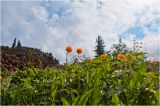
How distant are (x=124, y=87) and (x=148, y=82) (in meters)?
0.20

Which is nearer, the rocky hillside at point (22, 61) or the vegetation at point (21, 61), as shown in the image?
the vegetation at point (21, 61)

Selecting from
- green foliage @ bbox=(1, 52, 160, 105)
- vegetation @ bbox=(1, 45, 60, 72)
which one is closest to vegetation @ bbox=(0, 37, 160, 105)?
green foliage @ bbox=(1, 52, 160, 105)

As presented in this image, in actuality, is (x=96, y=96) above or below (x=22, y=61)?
below

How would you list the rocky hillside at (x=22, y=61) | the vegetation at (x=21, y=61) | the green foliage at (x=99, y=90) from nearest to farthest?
the green foliage at (x=99, y=90), the vegetation at (x=21, y=61), the rocky hillside at (x=22, y=61)

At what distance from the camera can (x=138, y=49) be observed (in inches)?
201

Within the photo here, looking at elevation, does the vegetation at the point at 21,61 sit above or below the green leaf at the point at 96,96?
above

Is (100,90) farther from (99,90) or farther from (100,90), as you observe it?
(99,90)

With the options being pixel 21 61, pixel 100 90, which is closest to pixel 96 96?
pixel 100 90

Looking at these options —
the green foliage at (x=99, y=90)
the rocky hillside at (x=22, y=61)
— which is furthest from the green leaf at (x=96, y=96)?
the rocky hillside at (x=22, y=61)

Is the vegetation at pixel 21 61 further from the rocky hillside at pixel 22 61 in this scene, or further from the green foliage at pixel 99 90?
the green foliage at pixel 99 90

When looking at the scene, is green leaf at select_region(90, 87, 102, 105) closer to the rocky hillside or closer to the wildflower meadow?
Answer: the wildflower meadow

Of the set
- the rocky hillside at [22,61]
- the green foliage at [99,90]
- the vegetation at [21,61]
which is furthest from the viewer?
the rocky hillside at [22,61]

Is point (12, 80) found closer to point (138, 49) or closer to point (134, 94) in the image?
point (138, 49)

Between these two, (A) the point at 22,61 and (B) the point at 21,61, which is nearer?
(A) the point at 22,61
